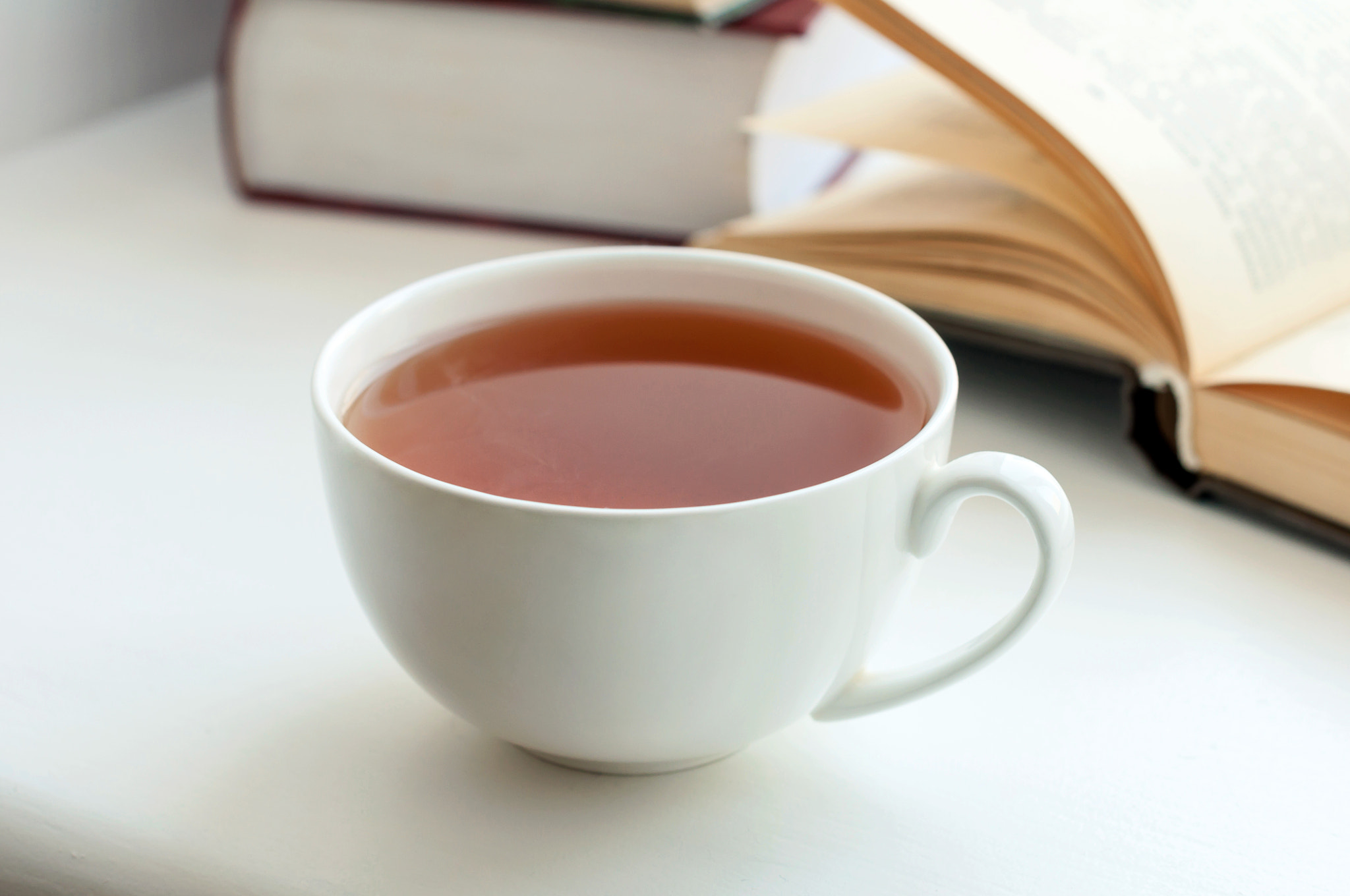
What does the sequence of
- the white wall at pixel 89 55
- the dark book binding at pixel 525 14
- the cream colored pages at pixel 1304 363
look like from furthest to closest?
1. the white wall at pixel 89 55
2. the dark book binding at pixel 525 14
3. the cream colored pages at pixel 1304 363

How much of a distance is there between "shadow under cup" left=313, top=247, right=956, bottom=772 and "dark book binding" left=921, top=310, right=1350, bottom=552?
22 cm

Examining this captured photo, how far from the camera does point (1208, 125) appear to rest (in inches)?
22.4

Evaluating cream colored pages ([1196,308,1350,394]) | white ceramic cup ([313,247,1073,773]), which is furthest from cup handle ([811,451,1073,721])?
cream colored pages ([1196,308,1350,394])

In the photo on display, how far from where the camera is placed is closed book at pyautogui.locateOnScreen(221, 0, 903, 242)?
0.69m

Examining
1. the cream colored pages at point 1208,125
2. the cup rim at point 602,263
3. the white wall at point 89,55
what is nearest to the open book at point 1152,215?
the cream colored pages at point 1208,125

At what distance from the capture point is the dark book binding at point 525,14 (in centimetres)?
67

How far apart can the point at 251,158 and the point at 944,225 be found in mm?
436

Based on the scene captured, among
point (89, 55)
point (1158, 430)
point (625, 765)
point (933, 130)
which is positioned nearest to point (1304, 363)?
point (1158, 430)

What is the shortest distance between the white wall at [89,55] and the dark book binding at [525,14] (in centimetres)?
13

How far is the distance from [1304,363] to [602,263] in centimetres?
30

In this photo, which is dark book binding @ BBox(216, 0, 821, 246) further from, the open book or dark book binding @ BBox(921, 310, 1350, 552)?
dark book binding @ BBox(921, 310, 1350, 552)

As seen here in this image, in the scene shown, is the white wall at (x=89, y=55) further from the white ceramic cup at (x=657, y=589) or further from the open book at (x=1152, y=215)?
the white ceramic cup at (x=657, y=589)

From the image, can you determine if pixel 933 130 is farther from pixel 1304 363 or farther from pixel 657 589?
pixel 657 589

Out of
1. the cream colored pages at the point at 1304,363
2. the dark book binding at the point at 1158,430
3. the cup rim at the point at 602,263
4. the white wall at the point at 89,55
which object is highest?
the cup rim at the point at 602,263
